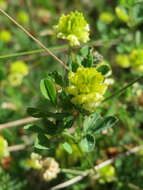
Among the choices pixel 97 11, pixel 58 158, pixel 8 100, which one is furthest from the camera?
pixel 97 11

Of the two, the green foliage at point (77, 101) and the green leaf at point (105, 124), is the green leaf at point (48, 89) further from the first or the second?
the green leaf at point (105, 124)

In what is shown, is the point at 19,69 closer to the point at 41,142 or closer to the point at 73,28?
the point at 73,28

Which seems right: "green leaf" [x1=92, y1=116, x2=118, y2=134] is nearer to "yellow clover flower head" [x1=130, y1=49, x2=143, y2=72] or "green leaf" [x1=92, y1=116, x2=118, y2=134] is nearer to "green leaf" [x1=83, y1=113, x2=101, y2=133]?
"green leaf" [x1=83, y1=113, x2=101, y2=133]

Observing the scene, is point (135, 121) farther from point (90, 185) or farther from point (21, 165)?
point (21, 165)

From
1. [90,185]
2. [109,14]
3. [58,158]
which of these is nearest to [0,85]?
[58,158]

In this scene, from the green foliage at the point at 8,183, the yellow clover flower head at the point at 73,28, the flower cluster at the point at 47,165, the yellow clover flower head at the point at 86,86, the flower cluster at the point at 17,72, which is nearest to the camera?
the yellow clover flower head at the point at 86,86

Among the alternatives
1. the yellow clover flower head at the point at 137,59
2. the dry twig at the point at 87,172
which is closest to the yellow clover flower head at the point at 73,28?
the yellow clover flower head at the point at 137,59
